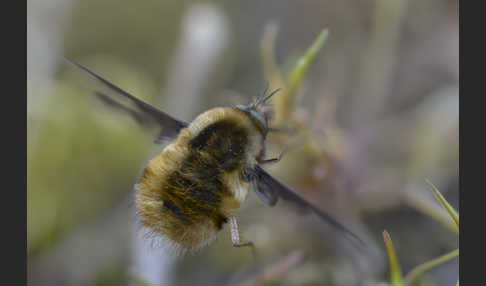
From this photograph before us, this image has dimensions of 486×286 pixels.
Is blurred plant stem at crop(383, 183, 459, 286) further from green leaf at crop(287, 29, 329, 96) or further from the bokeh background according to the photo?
green leaf at crop(287, 29, 329, 96)

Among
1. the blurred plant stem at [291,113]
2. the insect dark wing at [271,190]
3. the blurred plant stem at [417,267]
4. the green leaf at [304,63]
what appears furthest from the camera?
the blurred plant stem at [291,113]

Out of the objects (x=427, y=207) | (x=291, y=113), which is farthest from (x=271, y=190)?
(x=427, y=207)

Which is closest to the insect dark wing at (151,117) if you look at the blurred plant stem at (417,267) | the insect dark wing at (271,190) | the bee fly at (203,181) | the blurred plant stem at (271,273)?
the bee fly at (203,181)

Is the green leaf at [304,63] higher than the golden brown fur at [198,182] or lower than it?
higher

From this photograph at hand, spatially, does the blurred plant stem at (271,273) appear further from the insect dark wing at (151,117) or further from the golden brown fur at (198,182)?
the insect dark wing at (151,117)

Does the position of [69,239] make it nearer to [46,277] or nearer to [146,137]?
[46,277]

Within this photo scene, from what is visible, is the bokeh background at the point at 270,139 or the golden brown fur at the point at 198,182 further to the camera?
the bokeh background at the point at 270,139

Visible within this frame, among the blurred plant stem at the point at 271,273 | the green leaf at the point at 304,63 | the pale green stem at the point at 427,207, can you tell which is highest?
the green leaf at the point at 304,63
